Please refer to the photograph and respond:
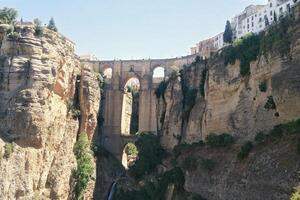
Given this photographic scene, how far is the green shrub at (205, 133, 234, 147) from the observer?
102ft

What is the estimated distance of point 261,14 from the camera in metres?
57.9

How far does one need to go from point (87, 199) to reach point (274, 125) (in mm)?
19363

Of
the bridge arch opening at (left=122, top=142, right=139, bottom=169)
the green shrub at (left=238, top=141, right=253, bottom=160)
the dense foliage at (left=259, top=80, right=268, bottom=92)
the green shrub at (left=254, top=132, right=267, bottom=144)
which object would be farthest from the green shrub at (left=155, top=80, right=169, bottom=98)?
the green shrub at (left=254, top=132, right=267, bottom=144)

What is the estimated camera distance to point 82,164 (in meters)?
39.9

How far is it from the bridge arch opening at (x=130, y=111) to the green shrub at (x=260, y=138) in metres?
23.6

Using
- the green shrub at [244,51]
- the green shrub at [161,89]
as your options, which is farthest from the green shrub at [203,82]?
the green shrub at [161,89]

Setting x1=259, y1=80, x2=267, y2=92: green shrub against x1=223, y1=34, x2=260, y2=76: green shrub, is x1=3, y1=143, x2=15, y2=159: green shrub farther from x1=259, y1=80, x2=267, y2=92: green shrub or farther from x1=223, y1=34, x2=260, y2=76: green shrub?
x1=259, y1=80, x2=267, y2=92: green shrub

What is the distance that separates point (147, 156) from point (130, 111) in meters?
12.4

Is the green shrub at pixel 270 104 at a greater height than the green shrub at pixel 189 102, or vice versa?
the green shrub at pixel 189 102

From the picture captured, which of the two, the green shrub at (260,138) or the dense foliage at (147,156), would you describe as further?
the dense foliage at (147,156)

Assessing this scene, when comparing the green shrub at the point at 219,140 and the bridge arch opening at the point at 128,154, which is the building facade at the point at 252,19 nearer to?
the bridge arch opening at the point at 128,154

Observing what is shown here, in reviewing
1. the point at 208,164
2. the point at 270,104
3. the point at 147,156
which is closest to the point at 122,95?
the point at 147,156

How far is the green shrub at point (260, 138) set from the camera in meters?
26.1

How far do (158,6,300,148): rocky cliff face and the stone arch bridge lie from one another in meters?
4.17
